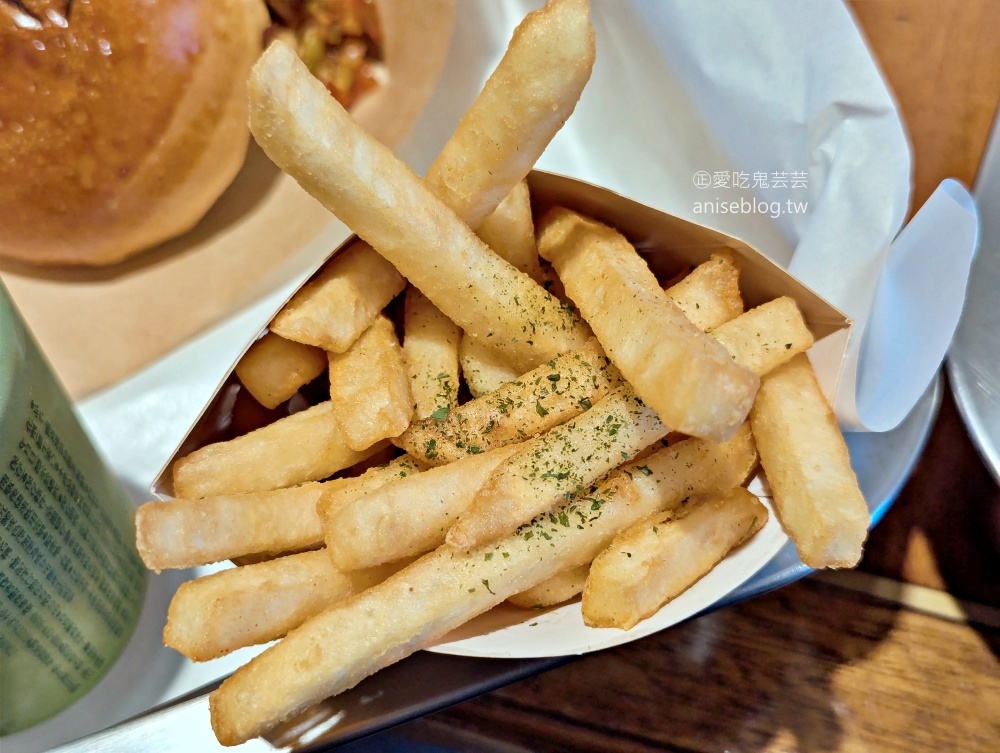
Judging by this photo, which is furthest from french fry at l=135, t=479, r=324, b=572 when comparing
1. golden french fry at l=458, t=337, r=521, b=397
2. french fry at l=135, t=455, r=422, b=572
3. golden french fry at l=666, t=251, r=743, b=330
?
golden french fry at l=666, t=251, r=743, b=330

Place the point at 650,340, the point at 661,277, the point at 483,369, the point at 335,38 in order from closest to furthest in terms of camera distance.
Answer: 1. the point at 650,340
2. the point at 483,369
3. the point at 661,277
4. the point at 335,38

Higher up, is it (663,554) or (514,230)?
(514,230)

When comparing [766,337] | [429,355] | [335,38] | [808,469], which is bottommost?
[808,469]

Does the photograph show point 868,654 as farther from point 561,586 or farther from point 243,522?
point 243,522

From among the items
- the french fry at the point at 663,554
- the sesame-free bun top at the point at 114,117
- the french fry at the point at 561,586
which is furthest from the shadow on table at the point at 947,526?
the sesame-free bun top at the point at 114,117

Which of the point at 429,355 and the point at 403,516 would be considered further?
the point at 429,355

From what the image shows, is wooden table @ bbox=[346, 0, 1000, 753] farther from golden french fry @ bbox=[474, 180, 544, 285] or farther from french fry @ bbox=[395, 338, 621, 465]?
golden french fry @ bbox=[474, 180, 544, 285]

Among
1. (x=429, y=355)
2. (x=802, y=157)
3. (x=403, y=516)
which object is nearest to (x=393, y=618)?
(x=403, y=516)
